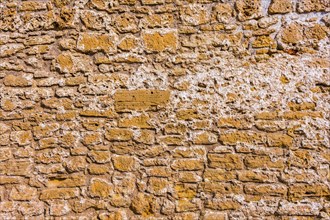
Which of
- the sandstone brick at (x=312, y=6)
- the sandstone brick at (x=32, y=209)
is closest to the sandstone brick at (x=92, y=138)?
the sandstone brick at (x=32, y=209)

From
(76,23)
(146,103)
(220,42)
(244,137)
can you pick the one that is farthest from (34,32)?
(244,137)

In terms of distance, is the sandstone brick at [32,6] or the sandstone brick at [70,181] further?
the sandstone brick at [32,6]

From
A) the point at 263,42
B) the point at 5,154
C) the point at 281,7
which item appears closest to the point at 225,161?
the point at 263,42

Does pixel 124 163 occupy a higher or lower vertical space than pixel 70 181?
higher

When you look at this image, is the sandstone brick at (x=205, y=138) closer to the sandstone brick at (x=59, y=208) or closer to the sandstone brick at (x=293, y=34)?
the sandstone brick at (x=293, y=34)

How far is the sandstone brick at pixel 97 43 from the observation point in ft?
8.55

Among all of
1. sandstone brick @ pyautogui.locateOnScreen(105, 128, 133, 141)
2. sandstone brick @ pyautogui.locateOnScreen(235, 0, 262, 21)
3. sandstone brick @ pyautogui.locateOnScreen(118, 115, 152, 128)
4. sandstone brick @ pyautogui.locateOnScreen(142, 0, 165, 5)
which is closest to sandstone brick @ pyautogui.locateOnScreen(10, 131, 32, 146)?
sandstone brick @ pyautogui.locateOnScreen(105, 128, 133, 141)

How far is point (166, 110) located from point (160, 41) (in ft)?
1.70

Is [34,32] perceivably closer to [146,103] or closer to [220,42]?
[146,103]

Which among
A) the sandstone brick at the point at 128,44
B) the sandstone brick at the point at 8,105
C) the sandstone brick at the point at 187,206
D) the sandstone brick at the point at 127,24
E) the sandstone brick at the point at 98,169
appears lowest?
the sandstone brick at the point at 187,206

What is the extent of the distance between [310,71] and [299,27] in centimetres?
33

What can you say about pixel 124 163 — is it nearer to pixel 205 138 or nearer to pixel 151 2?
pixel 205 138

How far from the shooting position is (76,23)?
2639 millimetres

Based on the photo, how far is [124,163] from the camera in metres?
2.54
